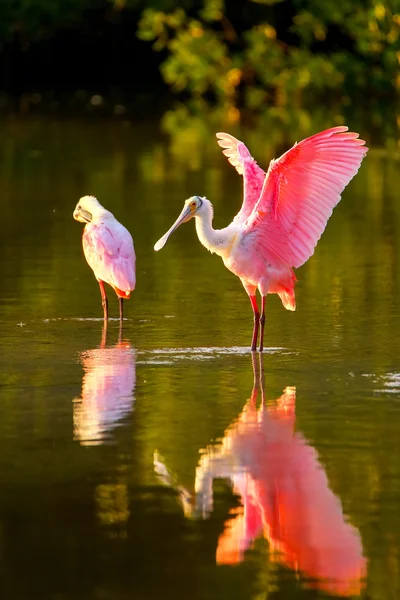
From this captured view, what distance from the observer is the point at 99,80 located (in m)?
61.3

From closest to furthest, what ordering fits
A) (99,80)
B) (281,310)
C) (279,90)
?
(281,310) < (279,90) < (99,80)

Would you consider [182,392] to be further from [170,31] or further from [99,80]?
[99,80]

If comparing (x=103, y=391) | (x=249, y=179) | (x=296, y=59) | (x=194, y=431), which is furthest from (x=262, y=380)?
(x=296, y=59)

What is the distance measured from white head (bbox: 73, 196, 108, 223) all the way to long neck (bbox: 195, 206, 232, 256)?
258 centimetres

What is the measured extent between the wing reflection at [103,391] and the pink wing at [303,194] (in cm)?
120

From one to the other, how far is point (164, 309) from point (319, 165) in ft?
6.80

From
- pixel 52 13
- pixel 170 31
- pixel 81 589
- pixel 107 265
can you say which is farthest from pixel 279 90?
pixel 81 589

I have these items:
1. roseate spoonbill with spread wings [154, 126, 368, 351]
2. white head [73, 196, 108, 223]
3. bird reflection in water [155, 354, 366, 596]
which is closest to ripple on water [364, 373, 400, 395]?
bird reflection in water [155, 354, 366, 596]

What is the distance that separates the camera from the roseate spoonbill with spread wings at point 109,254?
1286 cm

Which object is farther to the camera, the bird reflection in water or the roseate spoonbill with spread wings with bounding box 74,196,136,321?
the roseate spoonbill with spread wings with bounding box 74,196,136,321

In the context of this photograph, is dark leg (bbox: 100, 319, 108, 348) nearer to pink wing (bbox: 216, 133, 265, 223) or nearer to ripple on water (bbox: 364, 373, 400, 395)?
pink wing (bbox: 216, 133, 265, 223)

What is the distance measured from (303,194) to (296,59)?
34083mm

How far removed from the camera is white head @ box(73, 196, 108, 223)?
1387cm

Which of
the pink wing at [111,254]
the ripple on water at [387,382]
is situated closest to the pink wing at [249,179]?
the pink wing at [111,254]
